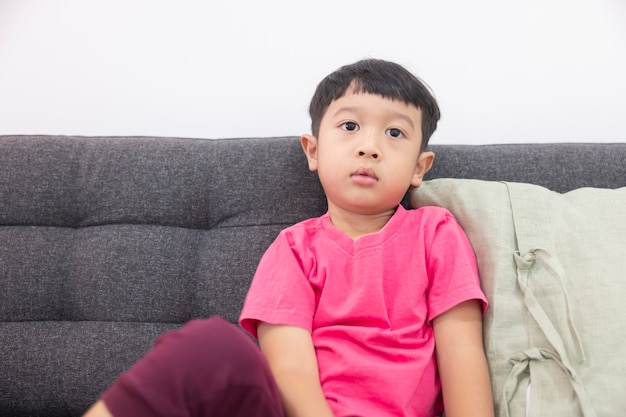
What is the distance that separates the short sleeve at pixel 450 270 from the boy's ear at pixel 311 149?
0.98ft

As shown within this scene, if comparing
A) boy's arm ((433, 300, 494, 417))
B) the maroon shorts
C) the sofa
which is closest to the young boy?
boy's arm ((433, 300, 494, 417))

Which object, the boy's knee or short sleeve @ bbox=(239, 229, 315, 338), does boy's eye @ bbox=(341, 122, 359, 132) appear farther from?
the boy's knee

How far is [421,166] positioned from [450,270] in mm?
272

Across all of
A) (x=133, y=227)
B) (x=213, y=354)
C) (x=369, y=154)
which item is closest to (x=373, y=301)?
(x=369, y=154)

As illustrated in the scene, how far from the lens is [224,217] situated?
4.31ft

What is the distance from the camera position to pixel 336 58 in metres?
1.52

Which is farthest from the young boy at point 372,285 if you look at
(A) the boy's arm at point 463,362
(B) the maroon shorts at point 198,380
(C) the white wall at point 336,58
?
(C) the white wall at point 336,58

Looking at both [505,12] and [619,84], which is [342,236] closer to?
[505,12]

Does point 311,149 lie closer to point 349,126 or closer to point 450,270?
point 349,126

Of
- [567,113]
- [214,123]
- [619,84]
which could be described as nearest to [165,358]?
[214,123]

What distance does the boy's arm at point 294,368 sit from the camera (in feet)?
2.99

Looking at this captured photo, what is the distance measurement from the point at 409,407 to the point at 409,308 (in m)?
0.18

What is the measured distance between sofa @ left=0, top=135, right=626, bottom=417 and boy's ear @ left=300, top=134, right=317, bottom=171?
0.07 m

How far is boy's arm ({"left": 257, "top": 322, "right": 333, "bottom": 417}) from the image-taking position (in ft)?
2.99
